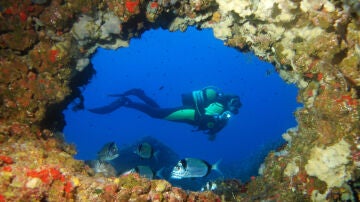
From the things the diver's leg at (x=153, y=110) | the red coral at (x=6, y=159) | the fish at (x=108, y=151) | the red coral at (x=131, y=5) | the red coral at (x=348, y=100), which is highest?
the diver's leg at (x=153, y=110)

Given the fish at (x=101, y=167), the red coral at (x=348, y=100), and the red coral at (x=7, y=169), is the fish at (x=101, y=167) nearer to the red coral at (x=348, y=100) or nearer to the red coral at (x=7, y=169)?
the red coral at (x=7, y=169)

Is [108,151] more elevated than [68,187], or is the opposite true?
[108,151]

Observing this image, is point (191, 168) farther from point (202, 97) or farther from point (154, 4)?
point (202, 97)

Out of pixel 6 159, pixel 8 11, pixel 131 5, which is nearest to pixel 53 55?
pixel 8 11

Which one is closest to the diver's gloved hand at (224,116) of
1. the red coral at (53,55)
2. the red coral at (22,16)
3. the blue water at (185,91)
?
the red coral at (53,55)

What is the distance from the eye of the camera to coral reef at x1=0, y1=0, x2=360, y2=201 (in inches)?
172

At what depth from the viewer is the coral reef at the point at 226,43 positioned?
4.37 m

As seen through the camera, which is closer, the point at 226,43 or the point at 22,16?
the point at 22,16

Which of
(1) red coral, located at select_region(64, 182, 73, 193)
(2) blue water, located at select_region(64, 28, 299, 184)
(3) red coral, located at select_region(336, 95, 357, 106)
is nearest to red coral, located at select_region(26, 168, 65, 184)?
(1) red coral, located at select_region(64, 182, 73, 193)

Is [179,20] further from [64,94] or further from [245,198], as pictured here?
[245,198]

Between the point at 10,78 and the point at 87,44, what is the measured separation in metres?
2.15

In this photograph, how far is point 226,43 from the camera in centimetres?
744

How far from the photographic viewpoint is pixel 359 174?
4625 mm

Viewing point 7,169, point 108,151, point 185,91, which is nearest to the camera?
point 7,169
